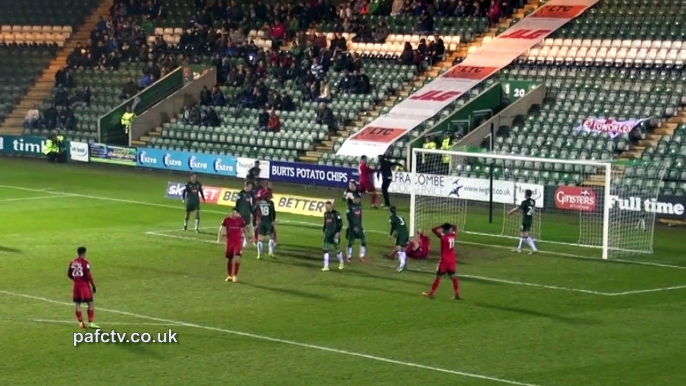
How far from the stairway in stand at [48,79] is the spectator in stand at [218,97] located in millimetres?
10142

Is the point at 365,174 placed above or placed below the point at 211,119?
below

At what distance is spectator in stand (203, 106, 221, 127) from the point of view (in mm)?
50969

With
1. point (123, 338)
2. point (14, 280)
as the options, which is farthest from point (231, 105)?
point (123, 338)

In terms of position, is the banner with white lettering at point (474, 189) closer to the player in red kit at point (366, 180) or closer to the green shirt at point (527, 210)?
the player in red kit at point (366, 180)

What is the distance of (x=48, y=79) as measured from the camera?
197ft

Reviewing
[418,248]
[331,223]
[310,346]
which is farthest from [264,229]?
[310,346]

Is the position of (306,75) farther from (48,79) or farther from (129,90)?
(48,79)

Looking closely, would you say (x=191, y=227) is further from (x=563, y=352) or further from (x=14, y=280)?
(x=563, y=352)

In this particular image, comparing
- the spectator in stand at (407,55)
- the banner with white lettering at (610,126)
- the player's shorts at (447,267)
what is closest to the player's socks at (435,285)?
the player's shorts at (447,267)

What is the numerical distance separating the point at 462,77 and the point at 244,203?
18.2 m

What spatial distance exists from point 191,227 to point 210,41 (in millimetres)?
21941

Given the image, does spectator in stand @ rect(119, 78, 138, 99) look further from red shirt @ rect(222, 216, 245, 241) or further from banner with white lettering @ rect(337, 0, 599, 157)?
red shirt @ rect(222, 216, 245, 241)

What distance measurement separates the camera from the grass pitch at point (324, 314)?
1922 centimetres

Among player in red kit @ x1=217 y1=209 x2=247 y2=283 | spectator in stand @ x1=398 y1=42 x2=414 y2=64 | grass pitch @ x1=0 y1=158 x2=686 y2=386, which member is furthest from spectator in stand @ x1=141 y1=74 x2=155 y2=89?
player in red kit @ x1=217 y1=209 x2=247 y2=283
